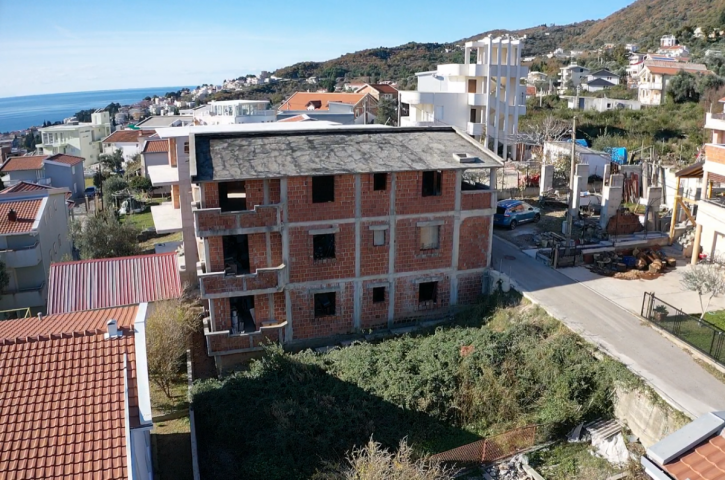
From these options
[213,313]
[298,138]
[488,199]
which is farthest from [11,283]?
[488,199]

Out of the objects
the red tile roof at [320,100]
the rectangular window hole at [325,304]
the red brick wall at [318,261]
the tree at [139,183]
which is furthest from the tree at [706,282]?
the red tile roof at [320,100]

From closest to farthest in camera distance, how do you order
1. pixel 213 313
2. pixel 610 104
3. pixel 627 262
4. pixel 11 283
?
pixel 213 313 → pixel 627 262 → pixel 11 283 → pixel 610 104

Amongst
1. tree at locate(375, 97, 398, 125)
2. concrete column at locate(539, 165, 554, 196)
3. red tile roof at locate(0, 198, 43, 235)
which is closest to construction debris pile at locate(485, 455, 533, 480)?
concrete column at locate(539, 165, 554, 196)

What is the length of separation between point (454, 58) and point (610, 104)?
3942 inches

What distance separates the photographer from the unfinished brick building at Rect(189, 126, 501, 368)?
24109 millimetres

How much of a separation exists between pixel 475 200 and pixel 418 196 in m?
2.96

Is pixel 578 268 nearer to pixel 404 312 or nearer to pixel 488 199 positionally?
pixel 488 199

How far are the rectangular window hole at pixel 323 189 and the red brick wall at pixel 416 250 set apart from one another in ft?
11.1

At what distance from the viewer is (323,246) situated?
25.7 metres

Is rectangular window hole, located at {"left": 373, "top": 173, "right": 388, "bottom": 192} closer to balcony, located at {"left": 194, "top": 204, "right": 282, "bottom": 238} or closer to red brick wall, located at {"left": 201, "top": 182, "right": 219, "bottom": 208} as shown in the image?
balcony, located at {"left": 194, "top": 204, "right": 282, "bottom": 238}

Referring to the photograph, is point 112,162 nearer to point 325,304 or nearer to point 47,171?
point 47,171

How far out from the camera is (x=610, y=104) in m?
82.2

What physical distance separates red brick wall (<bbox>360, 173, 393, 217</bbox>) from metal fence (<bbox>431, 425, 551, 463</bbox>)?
36.0 ft

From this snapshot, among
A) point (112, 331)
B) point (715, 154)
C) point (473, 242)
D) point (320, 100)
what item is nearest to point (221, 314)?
point (112, 331)
